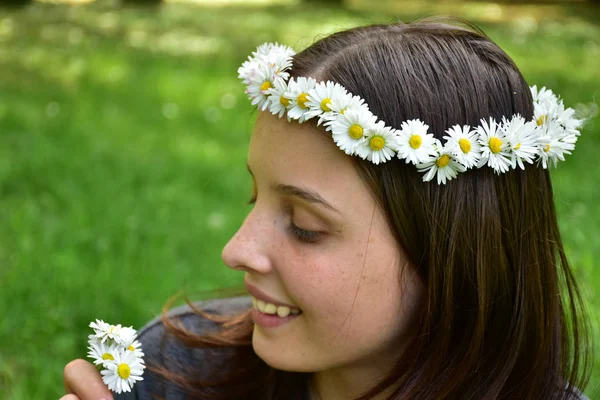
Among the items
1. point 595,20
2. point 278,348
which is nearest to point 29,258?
point 278,348

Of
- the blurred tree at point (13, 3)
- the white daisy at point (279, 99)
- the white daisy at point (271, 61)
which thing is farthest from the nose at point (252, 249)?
the blurred tree at point (13, 3)

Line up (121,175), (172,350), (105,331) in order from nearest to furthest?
1. (105,331)
2. (172,350)
3. (121,175)

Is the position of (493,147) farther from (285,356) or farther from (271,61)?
(285,356)

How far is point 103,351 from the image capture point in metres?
1.81

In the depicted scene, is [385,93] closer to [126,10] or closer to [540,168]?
[540,168]

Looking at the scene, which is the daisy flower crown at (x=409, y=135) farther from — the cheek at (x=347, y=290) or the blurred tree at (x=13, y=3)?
the blurred tree at (x=13, y=3)

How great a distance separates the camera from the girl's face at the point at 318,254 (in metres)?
1.93

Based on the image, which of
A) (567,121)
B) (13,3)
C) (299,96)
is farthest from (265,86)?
(13,3)

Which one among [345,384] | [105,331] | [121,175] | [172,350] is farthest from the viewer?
[121,175]

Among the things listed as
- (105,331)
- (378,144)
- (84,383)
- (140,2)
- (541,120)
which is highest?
(140,2)

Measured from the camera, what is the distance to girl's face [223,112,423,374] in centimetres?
193

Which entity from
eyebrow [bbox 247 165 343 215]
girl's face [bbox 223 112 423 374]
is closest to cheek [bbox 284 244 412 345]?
girl's face [bbox 223 112 423 374]

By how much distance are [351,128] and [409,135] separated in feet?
0.41

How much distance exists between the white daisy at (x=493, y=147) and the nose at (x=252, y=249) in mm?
499
